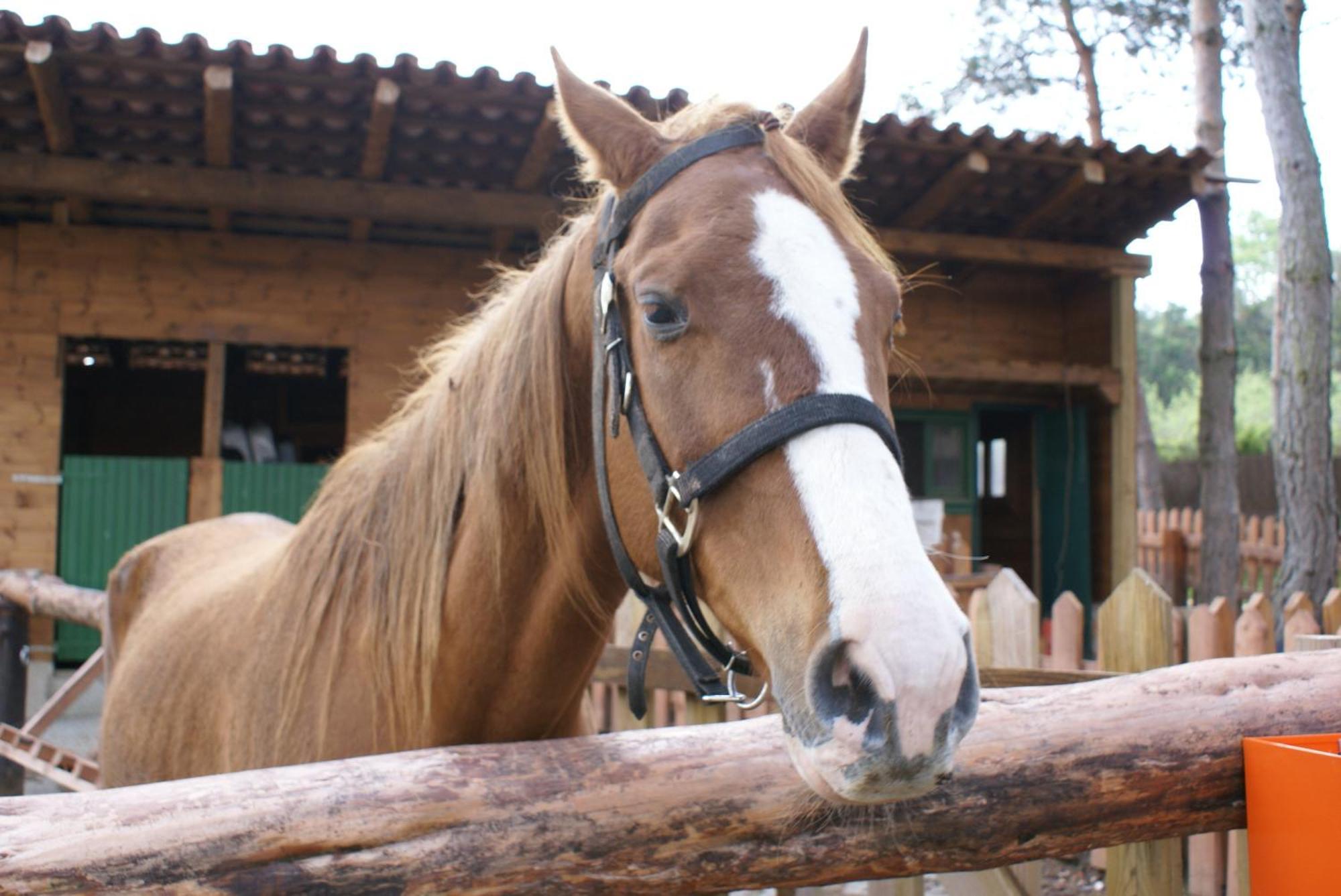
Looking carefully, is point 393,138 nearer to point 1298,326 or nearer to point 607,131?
point 607,131

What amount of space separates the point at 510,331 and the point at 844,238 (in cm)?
72

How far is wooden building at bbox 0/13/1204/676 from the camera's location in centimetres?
516

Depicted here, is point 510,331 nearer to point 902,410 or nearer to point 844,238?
point 844,238

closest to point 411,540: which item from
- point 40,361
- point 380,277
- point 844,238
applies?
point 844,238

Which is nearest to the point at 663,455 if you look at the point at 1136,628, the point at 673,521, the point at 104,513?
the point at 673,521

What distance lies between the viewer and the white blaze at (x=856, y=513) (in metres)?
1.02

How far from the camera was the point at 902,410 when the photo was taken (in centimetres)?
828

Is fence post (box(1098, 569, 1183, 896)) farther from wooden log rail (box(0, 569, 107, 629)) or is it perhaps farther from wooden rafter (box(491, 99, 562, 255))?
wooden log rail (box(0, 569, 107, 629))

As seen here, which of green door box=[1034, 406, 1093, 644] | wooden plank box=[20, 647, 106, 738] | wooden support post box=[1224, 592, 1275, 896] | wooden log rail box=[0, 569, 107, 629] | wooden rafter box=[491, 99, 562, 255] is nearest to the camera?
wooden support post box=[1224, 592, 1275, 896]

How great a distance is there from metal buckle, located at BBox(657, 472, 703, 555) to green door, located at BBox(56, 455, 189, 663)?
6136 mm

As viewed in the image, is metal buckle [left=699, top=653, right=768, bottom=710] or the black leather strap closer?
the black leather strap

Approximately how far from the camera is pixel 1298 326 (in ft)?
22.2

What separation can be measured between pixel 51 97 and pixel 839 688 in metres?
5.50

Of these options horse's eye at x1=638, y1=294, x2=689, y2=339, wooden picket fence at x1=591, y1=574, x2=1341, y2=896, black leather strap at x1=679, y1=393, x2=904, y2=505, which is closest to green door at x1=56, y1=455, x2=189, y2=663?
wooden picket fence at x1=591, y1=574, x2=1341, y2=896
